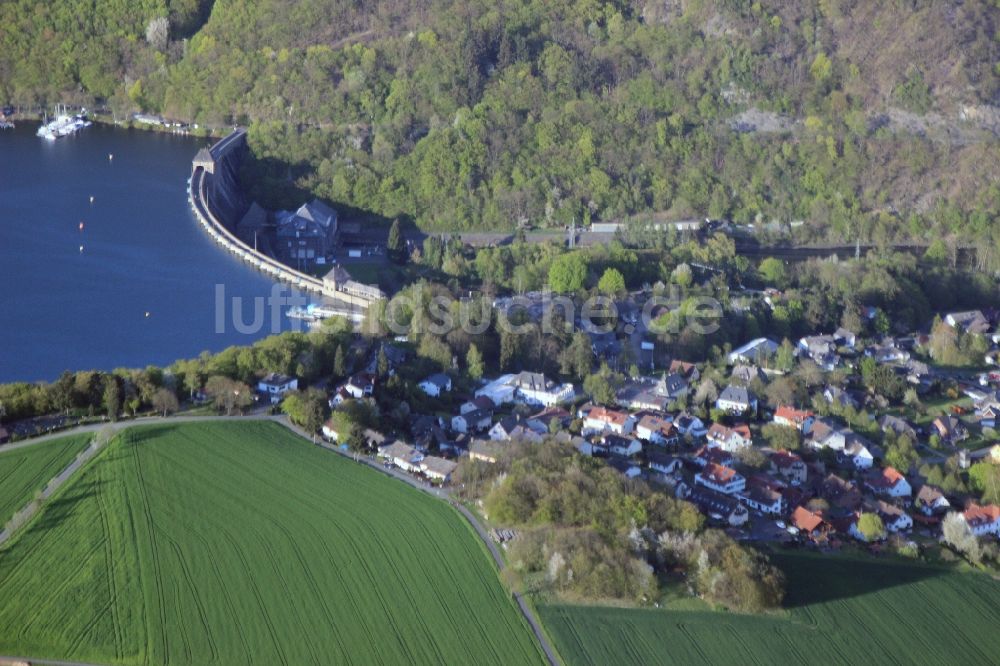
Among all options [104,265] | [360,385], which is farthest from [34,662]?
[104,265]

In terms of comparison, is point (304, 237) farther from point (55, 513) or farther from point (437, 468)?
point (55, 513)

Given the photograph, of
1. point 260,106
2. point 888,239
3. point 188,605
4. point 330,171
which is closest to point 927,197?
point 888,239

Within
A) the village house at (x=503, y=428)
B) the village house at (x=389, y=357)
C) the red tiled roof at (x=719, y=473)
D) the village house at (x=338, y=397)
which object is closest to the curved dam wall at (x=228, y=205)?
the village house at (x=389, y=357)

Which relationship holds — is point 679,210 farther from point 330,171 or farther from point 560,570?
point 560,570

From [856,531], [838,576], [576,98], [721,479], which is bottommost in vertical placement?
[838,576]

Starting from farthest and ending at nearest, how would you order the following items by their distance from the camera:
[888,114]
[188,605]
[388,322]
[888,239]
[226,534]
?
[888,114] → [888,239] → [388,322] → [226,534] → [188,605]

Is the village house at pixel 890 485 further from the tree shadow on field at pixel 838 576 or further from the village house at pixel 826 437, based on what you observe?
the tree shadow on field at pixel 838 576
